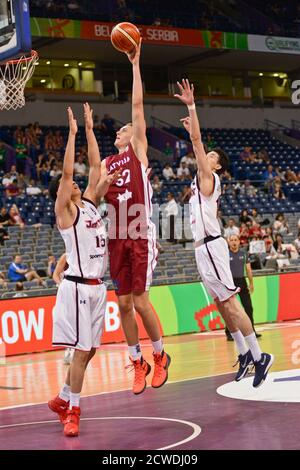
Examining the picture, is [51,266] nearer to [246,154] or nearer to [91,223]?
[91,223]

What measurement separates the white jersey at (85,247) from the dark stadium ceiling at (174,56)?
67.1 ft

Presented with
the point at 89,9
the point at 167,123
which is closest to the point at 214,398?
the point at 89,9

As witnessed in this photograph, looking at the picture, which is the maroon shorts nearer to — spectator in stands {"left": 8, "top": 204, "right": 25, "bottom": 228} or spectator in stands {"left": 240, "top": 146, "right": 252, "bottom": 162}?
spectator in stands {"left": 8, "top": 204, "right": 25, "bottom": 228}

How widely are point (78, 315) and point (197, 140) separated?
2.27 meters

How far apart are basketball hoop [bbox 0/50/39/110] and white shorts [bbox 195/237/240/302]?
367 centimetres

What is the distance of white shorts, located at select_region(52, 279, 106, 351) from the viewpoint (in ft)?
23.6

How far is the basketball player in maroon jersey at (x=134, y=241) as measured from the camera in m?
7.75

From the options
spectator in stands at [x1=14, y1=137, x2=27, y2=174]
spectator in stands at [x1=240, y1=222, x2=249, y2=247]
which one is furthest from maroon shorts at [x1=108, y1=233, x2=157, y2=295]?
spectator in stands at [x1=14, y1=137, x2=27, y2=174]

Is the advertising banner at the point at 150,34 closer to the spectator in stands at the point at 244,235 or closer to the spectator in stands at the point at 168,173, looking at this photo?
the spectator in stands at the point at 168,173

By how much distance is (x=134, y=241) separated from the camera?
7.77 m

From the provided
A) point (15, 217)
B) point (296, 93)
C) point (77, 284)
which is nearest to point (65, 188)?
point (77, 284)

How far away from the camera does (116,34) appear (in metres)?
7.96

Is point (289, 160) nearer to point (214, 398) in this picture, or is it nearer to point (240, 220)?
point (240, 220)

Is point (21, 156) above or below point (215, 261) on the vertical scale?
above
